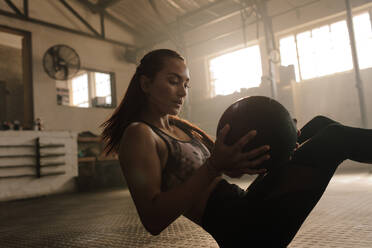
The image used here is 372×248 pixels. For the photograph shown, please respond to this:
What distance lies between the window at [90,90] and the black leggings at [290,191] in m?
7.52

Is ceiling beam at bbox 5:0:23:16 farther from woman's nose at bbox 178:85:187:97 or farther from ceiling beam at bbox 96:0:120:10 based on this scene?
woman's nose at bbox 178:85:187:97

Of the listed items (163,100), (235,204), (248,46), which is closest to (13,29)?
(248,46)

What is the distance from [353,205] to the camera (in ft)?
8.27

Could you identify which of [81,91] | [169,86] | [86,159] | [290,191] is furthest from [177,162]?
[81,91]

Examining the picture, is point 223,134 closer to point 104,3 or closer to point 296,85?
point 296,85

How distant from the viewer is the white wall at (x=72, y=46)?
22.9 feet

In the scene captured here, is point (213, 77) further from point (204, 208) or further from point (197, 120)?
point (204, 208)

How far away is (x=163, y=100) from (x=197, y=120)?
7.19m

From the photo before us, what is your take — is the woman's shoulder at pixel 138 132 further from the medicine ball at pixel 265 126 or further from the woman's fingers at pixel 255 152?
the woman's fingers at pixel 255 152

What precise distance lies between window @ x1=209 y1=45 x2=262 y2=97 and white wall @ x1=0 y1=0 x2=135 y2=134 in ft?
8.43

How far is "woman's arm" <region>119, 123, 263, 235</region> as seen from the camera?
90cm

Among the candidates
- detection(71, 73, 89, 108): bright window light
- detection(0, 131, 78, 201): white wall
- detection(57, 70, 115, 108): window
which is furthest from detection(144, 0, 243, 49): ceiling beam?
detection(0, 131, 78, 201): white wall

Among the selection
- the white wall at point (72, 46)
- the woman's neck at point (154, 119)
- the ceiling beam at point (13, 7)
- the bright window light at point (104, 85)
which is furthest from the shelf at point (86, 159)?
the woman's neck at point (154, 119)

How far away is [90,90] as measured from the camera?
991 centimetres
